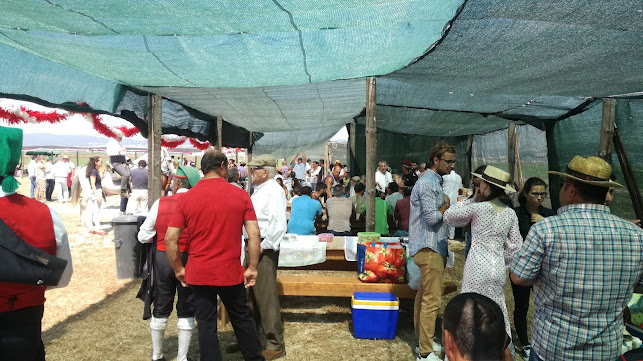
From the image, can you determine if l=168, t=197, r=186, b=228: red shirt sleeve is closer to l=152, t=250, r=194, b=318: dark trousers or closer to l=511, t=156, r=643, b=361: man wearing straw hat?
l=152, t=250, r=194, b=318: dark trousers

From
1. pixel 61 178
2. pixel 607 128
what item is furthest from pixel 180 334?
pixel 61 178

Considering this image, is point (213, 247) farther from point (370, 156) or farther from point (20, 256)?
point (370, 156)

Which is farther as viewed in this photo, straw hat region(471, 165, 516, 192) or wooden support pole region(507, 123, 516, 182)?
wooden support pole region(507, 123, 516, 182)

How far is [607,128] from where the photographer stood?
5.98 m

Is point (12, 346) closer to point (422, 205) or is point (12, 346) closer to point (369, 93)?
point (422, 205)

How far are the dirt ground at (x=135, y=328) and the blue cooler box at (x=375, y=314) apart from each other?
90 millimetres

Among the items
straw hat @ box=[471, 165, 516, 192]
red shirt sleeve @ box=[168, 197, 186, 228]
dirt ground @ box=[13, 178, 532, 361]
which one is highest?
straw hat @ box=[471, 165, 516, 192]

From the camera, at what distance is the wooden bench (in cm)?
Answer: 452

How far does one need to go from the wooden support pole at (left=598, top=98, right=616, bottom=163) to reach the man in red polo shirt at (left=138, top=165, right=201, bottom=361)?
5.52 metres

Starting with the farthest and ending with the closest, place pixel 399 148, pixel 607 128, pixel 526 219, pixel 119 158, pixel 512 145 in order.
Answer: pixel 399 148
pixel 119 158
pixel 512 145
pixel 607 128
pixel 526 219

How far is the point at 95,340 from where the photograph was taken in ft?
14.0

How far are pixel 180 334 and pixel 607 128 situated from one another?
19.7 ft

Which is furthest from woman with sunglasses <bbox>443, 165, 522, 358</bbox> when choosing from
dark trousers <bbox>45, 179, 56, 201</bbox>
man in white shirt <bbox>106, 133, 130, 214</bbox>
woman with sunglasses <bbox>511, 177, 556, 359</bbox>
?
dark trousers <bbox>45, 179, 56, 201</bbox>

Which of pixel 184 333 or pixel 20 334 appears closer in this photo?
pixel 20 334
